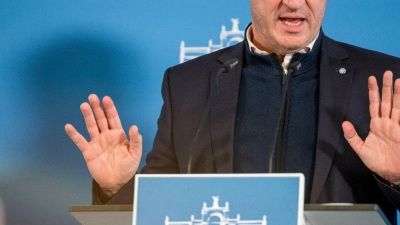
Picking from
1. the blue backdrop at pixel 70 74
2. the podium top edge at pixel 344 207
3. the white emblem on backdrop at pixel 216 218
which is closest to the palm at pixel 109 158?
the white emblem on backdrop at pixel 216 218

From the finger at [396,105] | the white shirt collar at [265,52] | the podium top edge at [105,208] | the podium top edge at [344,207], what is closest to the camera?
the podium top edge at [344,207]

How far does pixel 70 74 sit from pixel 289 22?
0.86 m

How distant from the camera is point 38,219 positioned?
8.75ft

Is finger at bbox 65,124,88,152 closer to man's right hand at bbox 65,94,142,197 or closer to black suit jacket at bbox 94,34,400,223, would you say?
man's right hand at bbox 65,94,142,197

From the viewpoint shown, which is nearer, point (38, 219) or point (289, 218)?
point (289, 218)

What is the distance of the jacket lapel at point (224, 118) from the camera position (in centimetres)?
212

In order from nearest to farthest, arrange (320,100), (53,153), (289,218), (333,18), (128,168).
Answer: (289,218) → (128,168) → (320,100) → (333,18) → (53,153)

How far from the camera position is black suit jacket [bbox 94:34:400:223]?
2.00m

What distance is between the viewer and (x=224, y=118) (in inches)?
86.1

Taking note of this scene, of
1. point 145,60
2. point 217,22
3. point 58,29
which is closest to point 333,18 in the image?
point 217,22

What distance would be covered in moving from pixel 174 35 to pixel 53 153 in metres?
0.58

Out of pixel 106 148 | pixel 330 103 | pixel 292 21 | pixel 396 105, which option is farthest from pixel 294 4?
pixel 106 148

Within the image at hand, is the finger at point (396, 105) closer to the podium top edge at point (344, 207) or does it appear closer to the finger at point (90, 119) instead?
the podium top edge at point (344, 207)

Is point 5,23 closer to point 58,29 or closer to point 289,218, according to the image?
point 58,29
